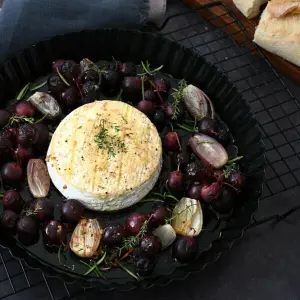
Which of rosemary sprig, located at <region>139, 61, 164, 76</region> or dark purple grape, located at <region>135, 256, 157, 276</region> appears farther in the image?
rosemary sprig, located at <region>139, 61, 164, 76</region>

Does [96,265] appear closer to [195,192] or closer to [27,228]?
[27,228]

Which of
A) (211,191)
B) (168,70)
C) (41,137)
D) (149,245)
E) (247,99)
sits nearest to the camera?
(149,245)

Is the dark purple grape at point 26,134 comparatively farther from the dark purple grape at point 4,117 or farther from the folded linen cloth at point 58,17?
the folded linen cloth at point 58,17

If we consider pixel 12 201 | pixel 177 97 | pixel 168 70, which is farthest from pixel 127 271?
pixel 168 70

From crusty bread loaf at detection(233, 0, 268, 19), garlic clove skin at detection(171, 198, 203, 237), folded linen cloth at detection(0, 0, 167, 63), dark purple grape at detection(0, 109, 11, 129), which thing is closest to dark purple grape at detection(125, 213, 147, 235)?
garlic clove skin at detection(171, 198, 203, 237)

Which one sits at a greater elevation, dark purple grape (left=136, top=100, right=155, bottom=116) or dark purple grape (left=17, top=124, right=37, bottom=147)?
dark purple grape (left=136, top=100, right=155, bottom=116)

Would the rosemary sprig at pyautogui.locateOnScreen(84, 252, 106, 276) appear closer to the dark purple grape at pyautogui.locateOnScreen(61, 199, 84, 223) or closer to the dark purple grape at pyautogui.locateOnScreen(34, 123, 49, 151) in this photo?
the dark purple grape at pyautogui.locateOnScreen(61, 199, 84, 223)

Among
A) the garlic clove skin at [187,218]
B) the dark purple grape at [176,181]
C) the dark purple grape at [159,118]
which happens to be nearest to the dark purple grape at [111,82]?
the dark purple grape at [159,118]

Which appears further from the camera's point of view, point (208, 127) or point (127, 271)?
point (208, 127)
